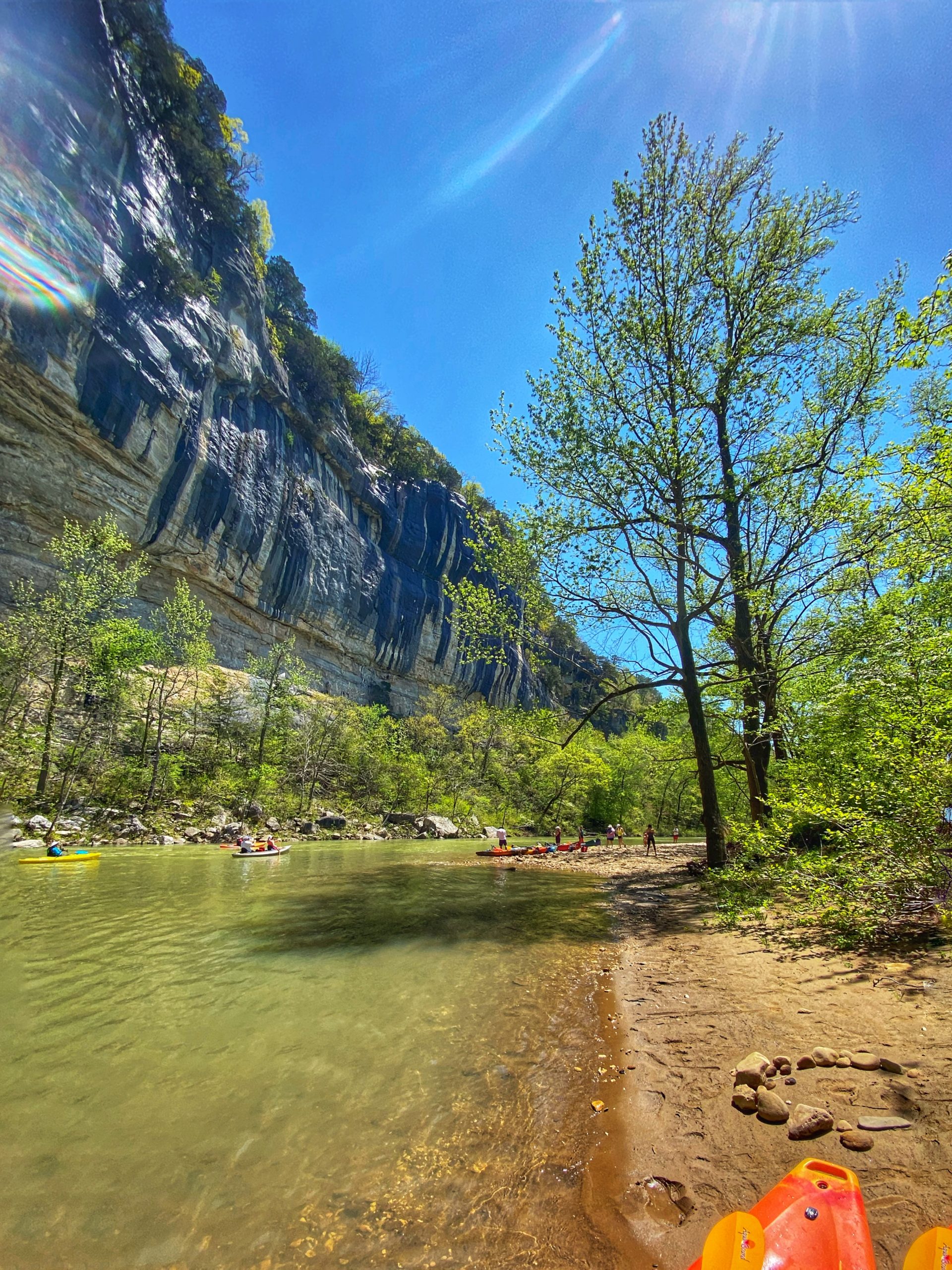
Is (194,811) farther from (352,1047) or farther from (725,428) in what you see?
(725,428)

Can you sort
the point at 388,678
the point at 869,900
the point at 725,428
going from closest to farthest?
the point at 869,900
the point at 725,428
the point at 388,678

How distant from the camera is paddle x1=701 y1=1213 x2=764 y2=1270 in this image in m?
1.75

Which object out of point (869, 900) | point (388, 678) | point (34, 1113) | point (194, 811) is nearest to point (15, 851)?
point (194, 811)

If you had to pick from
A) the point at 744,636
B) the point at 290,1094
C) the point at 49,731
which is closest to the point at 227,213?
the point at 49,731

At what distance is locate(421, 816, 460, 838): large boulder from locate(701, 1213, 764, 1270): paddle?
27.5 meters

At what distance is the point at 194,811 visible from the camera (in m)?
23.1

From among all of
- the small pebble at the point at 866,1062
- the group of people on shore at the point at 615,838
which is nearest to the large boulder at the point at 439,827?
the group of people on shore at the point at 615,838

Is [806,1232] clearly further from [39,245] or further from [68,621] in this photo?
[39,245]

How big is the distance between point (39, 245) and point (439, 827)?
33.5 meters

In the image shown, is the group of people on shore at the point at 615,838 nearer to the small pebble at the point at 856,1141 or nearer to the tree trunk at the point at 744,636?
the tree trunk at the point at 744,636

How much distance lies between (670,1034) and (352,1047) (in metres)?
2.44

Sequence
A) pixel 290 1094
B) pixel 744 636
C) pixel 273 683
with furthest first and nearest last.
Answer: pixel 273 683, pixel 744 636, pixel 290 1094

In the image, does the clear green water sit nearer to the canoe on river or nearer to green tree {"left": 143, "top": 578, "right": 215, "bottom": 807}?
the canoe on river

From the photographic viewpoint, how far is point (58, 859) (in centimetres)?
1292
